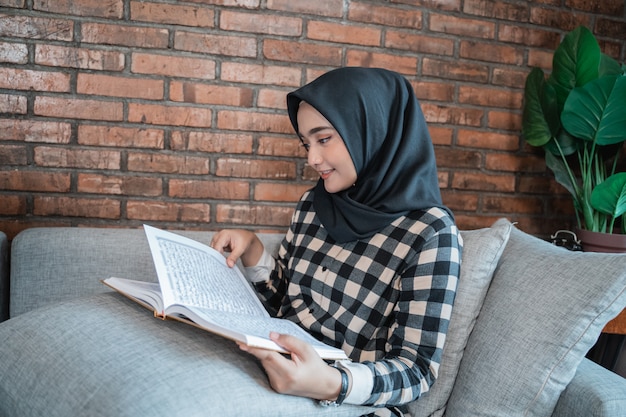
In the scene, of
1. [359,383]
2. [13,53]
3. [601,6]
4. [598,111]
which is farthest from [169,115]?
[601,6]

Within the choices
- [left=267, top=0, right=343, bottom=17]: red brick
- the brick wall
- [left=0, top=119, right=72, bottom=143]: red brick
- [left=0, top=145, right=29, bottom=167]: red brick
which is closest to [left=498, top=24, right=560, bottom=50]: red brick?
the brick wall

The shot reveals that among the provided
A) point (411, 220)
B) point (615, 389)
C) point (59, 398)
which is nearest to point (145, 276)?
point (59, 398)

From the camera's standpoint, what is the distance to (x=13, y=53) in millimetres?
1585

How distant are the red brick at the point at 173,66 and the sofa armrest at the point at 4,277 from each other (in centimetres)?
65

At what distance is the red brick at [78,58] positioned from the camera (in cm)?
160

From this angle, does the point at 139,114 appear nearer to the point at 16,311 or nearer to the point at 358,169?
the point at 16,311

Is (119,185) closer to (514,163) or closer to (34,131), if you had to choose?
(34,131)

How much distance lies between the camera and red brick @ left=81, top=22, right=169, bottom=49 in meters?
1.61

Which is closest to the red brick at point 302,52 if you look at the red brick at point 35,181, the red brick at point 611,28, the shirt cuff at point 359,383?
the red brick at point 35,181

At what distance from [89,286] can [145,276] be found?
0.50ft

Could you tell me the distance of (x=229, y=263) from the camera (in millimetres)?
1240

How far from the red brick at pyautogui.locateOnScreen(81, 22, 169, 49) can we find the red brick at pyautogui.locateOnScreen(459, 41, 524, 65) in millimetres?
1062

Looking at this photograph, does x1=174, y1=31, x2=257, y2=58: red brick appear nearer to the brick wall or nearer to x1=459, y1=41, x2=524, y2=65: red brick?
the brick wall

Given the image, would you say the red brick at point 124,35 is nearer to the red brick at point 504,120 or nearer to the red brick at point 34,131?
the red brick at point 34,131
